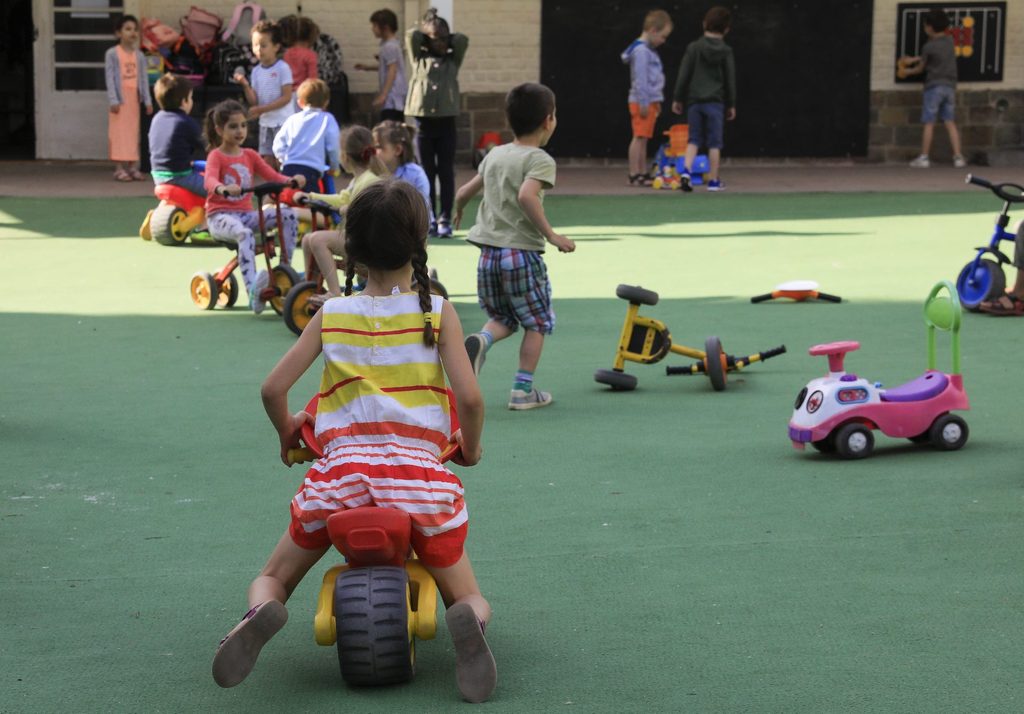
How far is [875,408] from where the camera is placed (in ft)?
20.3

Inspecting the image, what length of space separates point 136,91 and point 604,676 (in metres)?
16.5

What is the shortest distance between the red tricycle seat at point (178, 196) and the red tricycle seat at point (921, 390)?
322 inches

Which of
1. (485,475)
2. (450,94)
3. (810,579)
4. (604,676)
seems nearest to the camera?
(604,676)

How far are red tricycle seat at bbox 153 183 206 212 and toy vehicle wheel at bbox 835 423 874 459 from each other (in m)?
8.24

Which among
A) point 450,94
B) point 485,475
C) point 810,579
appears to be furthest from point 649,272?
point 810,579

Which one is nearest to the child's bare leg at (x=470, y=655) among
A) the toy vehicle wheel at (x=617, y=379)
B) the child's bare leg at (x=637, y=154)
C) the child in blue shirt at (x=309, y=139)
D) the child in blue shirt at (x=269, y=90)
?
the toy vehicle wheel at (x=617, y=379)

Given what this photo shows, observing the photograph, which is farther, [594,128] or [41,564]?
[594,128]

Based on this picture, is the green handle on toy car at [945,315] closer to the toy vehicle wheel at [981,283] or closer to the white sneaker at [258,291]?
the toy vehicle wheel at [981,283]

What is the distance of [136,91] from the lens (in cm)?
1920

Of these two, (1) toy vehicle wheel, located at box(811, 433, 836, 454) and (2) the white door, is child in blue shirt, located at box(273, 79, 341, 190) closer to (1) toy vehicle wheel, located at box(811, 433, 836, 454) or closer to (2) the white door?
(1) toy vehicle wheel, located at box(811, 433, 836, 454)

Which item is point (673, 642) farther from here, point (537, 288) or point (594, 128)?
point (594, 128)

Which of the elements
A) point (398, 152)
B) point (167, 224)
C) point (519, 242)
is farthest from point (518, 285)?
point (167, 224)

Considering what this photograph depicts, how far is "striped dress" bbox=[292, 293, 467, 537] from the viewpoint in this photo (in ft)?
12.4

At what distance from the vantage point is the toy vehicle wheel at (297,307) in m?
9.19
